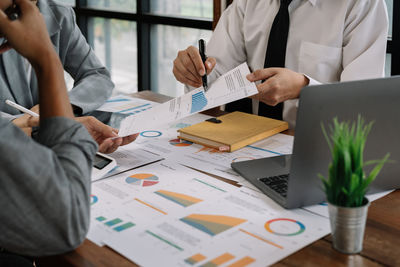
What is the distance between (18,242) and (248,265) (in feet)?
1.31

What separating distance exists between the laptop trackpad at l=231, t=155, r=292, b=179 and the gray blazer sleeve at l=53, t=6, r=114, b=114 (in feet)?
2.50

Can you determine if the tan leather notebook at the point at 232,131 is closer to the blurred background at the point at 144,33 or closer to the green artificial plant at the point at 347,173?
the green artificial plant at the point at 347,173

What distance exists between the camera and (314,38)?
1.93 metres

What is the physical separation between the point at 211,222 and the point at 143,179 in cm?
29

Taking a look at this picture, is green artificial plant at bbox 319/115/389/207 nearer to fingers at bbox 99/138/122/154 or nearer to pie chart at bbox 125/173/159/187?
pie chart at bbox 125/173/159/187

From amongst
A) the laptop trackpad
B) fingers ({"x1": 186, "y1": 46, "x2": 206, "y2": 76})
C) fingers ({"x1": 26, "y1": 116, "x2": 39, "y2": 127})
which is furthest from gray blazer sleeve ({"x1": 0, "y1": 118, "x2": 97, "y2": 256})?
fingers ({"x1": 186, "y1": 46, "x2": 206, "y2": 76})

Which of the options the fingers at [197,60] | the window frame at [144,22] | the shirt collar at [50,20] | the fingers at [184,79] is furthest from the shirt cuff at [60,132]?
the window frame at [144,22]

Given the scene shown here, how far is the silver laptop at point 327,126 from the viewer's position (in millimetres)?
982

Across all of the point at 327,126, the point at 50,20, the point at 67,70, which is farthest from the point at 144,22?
the point at 327,126

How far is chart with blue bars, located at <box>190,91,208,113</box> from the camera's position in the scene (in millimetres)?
1387

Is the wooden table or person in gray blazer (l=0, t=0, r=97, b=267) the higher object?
person in gray blazer (l=0, t=0, r=97, b=267)

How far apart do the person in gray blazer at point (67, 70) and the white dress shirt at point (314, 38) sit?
47 cm

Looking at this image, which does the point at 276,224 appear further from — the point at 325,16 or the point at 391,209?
the point at 325,16

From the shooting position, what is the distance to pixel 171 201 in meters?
1.12
